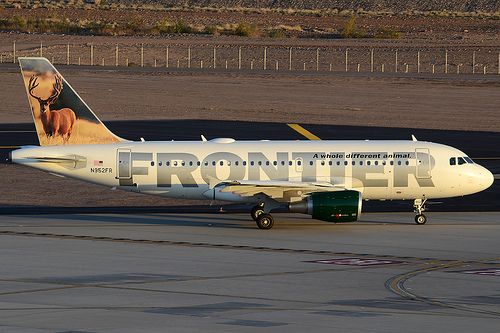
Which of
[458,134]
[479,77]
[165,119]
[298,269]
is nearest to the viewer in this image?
[298,269]

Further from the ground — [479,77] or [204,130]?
[479,77]

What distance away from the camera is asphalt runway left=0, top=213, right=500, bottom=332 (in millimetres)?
23438

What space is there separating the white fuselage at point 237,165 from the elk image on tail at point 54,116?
1.00 m

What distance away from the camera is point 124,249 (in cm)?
3591

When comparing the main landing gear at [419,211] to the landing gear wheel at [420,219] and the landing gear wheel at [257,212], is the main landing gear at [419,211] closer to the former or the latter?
the landing gear wheel at [420,219]

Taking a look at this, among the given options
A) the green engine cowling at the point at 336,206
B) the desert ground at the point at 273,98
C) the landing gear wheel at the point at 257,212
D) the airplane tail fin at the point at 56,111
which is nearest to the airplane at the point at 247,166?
the airplane tail fin at the point at 56,111

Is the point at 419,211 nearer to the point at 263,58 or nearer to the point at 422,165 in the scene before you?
the point at 422,165

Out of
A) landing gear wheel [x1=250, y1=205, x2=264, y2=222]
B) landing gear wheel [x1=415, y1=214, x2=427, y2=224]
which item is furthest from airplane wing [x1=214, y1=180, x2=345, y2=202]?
landing gear wheel [x1=415, y1=214, x2=427, y2=224]

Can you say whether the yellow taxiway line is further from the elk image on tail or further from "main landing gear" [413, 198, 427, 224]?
the elk image on tail

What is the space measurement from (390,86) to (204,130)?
41808 millimetres

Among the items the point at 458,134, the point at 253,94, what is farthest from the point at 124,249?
the point at 253,94

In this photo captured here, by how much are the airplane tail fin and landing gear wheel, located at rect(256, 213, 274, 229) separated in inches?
348

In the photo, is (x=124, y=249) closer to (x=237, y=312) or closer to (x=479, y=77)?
(x=237, y=312)

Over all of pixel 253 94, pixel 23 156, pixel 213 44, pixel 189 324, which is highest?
pixel 213 44
